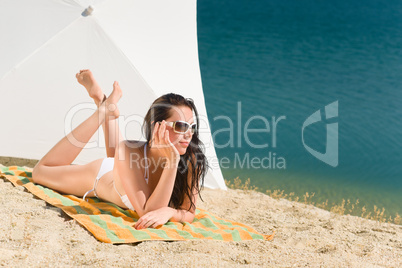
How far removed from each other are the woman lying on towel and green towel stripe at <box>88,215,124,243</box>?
219 mm

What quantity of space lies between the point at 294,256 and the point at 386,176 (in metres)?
5.49

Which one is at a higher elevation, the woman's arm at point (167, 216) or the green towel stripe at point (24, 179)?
the green towel stripe at point (24, 179)

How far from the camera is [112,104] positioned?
3840 mm

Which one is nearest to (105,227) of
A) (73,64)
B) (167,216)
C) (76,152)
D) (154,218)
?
(154,218)

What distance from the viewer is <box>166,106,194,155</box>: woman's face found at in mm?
3176

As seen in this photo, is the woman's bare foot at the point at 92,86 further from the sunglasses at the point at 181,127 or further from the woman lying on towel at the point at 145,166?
the sunglasses at the point at 181,127

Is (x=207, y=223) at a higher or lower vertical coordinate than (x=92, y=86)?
lower

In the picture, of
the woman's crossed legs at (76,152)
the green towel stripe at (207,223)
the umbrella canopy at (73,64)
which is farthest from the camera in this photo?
the umbrella canopy at (73,64)

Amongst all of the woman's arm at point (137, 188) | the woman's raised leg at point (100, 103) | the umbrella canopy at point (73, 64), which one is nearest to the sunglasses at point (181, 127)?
the woman's arm at point (137, 188)

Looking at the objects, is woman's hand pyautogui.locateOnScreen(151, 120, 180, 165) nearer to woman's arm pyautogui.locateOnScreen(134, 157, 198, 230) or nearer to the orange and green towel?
woman's arm pyautogui.locateOnScreen(134, 157, 198, 230)

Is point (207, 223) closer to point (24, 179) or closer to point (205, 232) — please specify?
point (205, 232)

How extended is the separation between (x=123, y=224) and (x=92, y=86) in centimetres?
140

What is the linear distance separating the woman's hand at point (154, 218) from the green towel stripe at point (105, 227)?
0.71 feet

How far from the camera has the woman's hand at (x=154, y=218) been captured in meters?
3.15
